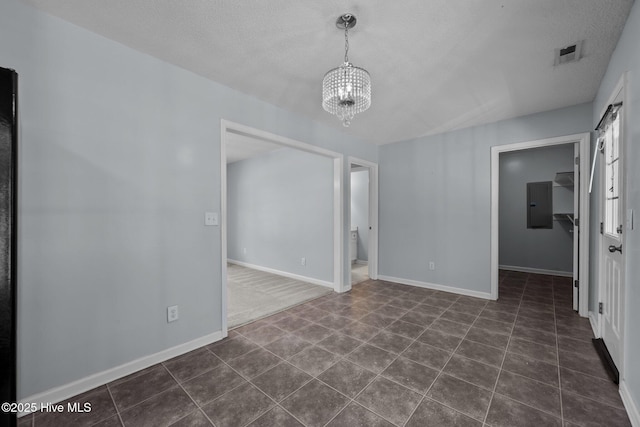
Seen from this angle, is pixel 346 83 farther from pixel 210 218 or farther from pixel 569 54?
pixel 569 54

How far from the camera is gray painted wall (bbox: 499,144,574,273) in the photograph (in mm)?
4816

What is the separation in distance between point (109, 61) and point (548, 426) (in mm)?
3635

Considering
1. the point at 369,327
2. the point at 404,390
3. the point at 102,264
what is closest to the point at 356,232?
the point at 369,327

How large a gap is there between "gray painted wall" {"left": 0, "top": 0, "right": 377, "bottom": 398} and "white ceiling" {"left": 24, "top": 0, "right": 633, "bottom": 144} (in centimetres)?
26

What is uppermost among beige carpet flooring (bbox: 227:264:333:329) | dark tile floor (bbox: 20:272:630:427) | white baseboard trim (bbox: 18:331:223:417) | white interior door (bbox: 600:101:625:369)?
white interior door (bbox: 600:101:625:369)

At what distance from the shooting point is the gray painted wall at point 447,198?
134 inches

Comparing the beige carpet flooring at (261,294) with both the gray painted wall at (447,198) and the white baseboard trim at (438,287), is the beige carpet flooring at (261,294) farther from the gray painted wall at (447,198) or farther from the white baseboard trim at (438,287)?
the gray painted wall at (447,198)

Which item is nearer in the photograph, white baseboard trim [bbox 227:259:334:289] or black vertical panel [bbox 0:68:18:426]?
black vertical panel [bbox 0:68:18:426]

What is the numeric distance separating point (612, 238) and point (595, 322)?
1044 mm

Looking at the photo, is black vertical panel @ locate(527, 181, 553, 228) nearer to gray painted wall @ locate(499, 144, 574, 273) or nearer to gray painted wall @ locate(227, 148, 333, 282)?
gray painted wall @ locate(499, 144, 574, 273)

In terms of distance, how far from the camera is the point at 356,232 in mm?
6398

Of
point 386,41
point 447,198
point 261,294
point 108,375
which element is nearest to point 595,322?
point 447,198

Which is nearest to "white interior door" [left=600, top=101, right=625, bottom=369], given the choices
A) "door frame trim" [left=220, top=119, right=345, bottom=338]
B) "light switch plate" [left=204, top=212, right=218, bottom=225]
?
"door frame trim" [left=220, top=119, right=345, bottom=338]

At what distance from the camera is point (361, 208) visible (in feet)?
21.1
